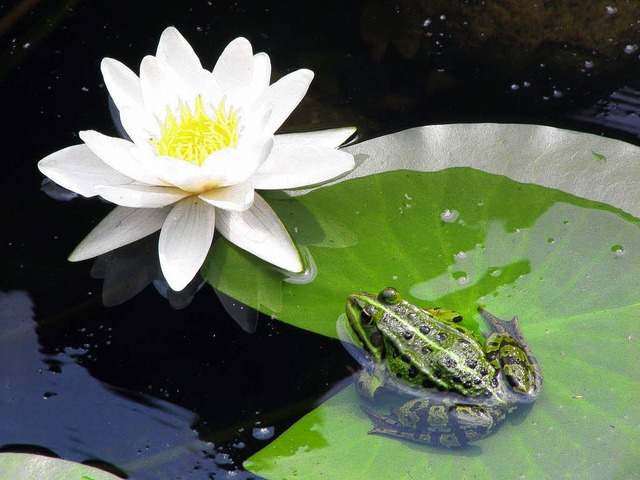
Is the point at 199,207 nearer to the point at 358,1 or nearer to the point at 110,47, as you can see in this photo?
the point at 110,47

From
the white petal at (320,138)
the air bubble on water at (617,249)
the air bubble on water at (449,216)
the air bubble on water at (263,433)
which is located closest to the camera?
the air bubble on water at (263,433)

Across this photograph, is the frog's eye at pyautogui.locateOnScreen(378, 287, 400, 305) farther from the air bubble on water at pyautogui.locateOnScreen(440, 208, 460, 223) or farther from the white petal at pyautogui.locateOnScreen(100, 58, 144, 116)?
the white petal at pyautogui.locateOnScreen(100, 58, 144, 116)

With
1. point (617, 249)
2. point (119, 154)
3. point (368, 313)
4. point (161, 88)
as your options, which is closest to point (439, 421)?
point (368, 313)

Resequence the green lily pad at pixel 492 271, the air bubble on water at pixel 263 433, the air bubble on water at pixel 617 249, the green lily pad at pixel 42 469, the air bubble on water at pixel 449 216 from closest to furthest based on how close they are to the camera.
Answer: the green lily pad at pixel 42 469 < the green lily pad at pixel 492 271 < the air bubble on water at pixel 263 433 < the air bubble on water at pixel 617 249 < the air bubble on water at pixel 449 216

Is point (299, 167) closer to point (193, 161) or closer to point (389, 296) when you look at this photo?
point (193, 161)

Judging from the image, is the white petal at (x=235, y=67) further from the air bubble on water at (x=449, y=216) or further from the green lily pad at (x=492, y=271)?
the air bubble on water at (x=449, y=216)

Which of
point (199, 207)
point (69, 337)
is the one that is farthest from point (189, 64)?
point (69, 337)

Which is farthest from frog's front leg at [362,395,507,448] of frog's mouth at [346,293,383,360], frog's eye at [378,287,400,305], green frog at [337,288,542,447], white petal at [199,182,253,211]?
white petal at [199,182,253,211]

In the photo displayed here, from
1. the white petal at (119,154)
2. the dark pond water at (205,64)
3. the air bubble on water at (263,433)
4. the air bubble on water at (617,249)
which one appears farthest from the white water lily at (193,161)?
the air bubble on water at (617,249)
